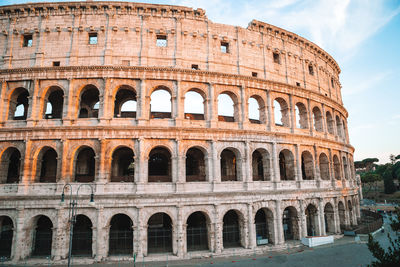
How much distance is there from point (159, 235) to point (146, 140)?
7790 mm

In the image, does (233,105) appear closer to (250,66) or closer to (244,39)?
(250,66)

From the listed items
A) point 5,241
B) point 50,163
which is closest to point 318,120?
point 50,163

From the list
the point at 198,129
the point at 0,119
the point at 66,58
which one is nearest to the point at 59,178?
the point at 0,119

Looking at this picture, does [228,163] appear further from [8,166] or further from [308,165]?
[8,166]

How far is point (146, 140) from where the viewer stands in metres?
17.1

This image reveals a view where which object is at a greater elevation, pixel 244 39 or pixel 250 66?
pixel 244 39

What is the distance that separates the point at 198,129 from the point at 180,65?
545 centimetres

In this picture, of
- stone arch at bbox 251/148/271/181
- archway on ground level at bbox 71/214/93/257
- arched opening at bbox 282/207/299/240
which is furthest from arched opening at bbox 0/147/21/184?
arched opening at bbox 282/207/299/240

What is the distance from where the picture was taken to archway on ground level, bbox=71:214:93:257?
16.4 m

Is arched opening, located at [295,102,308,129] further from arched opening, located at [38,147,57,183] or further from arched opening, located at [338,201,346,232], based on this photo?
arched opening, located at [38,147,57,183]

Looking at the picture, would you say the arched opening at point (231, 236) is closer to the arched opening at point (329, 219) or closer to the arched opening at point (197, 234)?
the arched opening at point (197, 234)

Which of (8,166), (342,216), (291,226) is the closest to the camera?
(8,166)

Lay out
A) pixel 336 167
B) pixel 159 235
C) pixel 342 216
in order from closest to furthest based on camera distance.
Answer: pixel 159 235 < pixel 342 216 < pixel 336 167

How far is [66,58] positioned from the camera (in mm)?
18359
